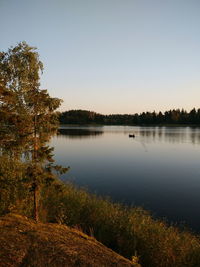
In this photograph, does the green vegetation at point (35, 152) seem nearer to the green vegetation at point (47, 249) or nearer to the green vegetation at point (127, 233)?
the green vegetation at point (127, 233)

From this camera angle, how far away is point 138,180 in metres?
23.7

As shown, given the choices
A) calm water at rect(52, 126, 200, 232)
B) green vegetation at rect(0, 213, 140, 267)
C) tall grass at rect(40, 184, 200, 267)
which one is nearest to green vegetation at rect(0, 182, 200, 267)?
tall grass at rect(40, 184, 200, 267)

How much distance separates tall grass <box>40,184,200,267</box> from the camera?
25.1 ft

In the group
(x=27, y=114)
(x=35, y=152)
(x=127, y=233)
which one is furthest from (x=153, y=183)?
(x=27, y=114)

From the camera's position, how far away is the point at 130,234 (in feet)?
30.2

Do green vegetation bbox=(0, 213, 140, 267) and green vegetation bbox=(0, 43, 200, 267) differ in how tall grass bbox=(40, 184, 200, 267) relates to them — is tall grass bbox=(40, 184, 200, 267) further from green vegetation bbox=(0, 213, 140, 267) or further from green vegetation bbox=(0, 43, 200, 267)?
green vegetation bbox=(0, 213, 140, 267)

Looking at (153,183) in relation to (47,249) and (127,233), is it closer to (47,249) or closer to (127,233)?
(127,233)

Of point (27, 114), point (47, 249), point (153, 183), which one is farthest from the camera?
point (153, 183)

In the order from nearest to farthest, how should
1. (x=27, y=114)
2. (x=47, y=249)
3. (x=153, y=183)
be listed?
(x=47, y=249) → (x=27, y=114) → (x=153, y=183)

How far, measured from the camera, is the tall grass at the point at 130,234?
25.1 ft

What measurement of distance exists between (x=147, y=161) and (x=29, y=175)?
99.3ft

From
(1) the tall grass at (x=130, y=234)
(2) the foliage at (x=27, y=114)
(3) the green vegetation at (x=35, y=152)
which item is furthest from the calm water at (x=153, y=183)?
(2) the foliage at (x=27, y=114)

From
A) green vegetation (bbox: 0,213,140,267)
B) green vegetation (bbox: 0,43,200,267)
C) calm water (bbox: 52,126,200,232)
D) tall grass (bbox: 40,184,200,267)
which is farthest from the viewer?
calm water (bbox: 52,126,200,232)

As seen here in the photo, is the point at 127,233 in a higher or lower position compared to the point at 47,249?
lower
